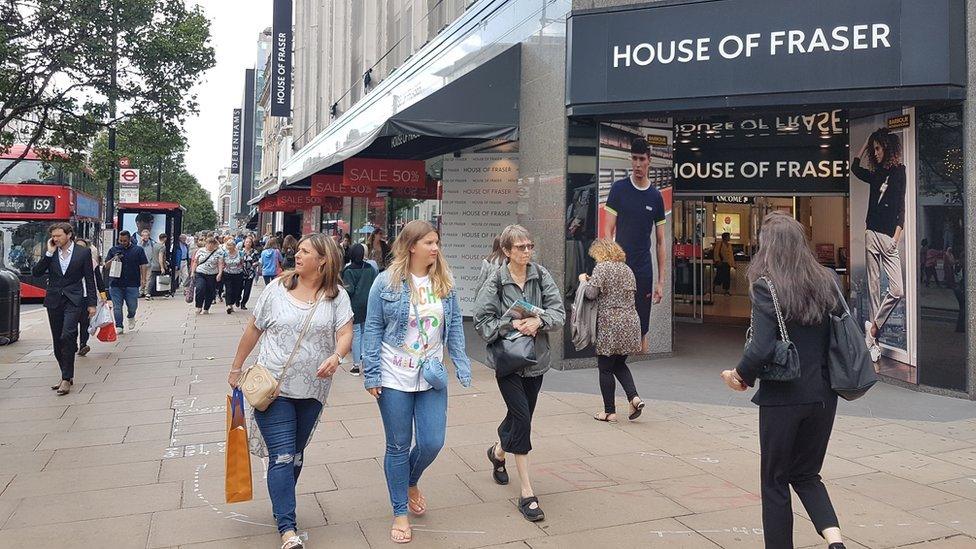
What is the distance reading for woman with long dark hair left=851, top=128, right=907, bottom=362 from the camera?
27.0 ft

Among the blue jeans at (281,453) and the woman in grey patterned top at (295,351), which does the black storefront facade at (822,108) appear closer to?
the woman in grey patterned top at (295,351)

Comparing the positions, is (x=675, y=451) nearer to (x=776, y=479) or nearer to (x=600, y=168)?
(x=776, y=479)

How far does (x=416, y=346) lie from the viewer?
409 centimetres

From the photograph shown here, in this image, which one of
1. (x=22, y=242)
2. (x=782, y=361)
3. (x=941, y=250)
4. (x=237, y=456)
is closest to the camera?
(x=782, y=361)

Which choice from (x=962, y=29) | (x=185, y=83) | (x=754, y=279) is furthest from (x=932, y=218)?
(x=185, y=83)

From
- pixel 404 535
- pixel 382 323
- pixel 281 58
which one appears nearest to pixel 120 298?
pixel 382 323

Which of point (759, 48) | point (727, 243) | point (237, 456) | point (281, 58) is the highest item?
point (281, 58)

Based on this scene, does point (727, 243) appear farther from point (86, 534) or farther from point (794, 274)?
point (86, 534)

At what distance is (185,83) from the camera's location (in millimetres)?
15922

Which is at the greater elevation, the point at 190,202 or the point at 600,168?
the point at 190,202

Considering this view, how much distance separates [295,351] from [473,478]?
1.82 metres

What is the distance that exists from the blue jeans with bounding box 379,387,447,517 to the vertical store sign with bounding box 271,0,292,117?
33.3 meters

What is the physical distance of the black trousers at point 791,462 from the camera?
339 centimetres

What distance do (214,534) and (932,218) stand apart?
7.54 meters
